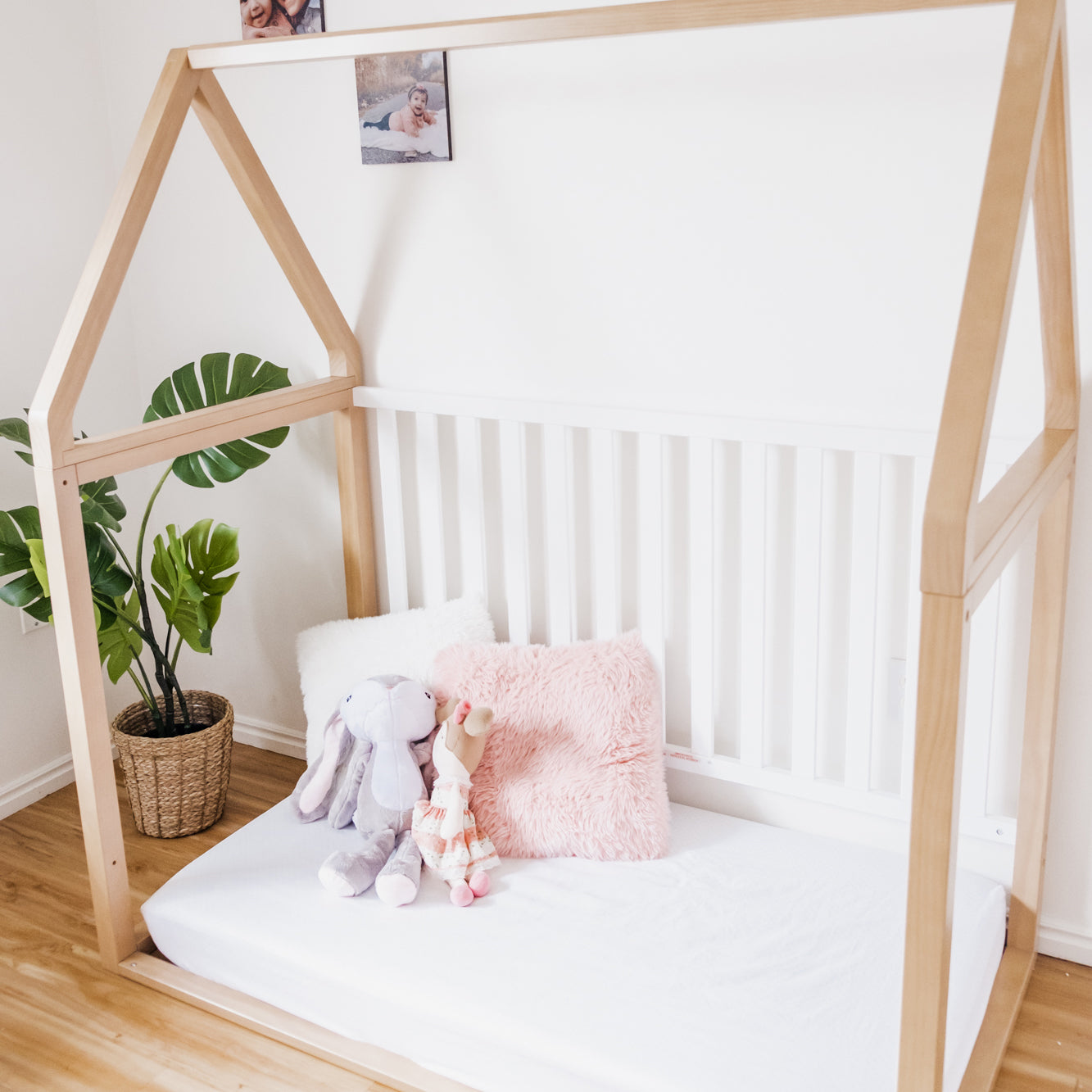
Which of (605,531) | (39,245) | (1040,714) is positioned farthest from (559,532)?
(39,245)

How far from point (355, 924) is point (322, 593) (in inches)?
33.4

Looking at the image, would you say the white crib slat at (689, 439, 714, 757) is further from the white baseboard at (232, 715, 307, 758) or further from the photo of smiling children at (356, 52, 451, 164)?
the white baseboard at (232, 715, 307, 758)

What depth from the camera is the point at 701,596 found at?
188cm

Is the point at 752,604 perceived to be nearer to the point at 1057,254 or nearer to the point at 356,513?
the point at 1057,254

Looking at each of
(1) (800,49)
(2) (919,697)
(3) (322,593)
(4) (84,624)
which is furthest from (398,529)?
(2) (919,697)

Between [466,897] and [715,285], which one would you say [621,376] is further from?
[466,897]

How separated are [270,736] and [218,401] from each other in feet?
2.65

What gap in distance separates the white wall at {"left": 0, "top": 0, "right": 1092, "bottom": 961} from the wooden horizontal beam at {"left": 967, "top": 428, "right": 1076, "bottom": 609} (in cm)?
Answer: 14

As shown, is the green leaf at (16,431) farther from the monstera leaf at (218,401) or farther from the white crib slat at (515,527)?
the white crib slat at (515,527)

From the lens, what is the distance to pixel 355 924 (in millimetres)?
1685

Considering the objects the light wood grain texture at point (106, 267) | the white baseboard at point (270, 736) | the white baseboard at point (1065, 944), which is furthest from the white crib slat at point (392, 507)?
the white baseboard at point (1065, 944)

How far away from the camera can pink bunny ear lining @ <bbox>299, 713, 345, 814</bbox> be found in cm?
196

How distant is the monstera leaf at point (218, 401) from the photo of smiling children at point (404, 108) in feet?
1.44

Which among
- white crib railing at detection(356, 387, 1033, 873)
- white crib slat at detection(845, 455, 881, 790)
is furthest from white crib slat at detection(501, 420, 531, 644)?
white crib slat at detection(845, 455, 881, 790)
